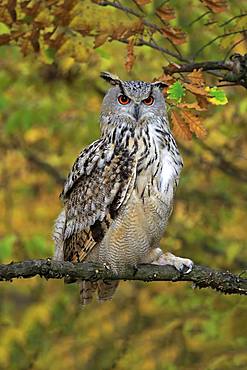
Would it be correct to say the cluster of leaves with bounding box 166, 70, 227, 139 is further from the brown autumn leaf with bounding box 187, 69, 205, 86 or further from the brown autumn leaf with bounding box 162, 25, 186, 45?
the brown autumn leaf with bounding box 162, 25, 186, 45

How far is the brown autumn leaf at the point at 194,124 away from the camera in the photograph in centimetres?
411

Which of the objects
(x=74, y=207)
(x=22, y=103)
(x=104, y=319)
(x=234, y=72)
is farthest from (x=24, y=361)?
(x=234, y=72)

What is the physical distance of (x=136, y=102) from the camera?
4.84 m

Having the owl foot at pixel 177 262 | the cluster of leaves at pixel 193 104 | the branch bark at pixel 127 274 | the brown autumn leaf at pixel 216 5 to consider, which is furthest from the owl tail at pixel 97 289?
the brown autumn leaf at pixel 216 5

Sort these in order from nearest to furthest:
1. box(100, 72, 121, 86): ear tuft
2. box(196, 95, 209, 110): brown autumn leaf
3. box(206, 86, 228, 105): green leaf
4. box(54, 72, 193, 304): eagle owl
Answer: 1. box(206, 86, 228, 105): green leaf
2. box(196, 95, 209, 110): brown autumn leaf
3. box(54, 72, 193, 304): eagle owl
4. box(100, 72, 121, 86): ear tuft

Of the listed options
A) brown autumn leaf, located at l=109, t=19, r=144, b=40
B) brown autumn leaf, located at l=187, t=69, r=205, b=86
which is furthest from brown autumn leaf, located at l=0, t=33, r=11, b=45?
brown autumn leaf, located at l=187, t=69, r=205, b=86

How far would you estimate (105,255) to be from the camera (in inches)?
189

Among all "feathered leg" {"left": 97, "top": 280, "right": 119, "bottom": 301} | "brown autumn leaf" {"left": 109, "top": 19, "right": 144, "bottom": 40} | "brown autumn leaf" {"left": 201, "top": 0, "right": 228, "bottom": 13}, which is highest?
"brown autumn leaf" {"left": 201, "top": 0, "right": 228, "bottom": 13}

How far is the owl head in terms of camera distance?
4828 millimetres

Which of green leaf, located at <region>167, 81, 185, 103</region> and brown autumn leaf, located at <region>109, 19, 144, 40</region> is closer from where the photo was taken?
green leaf, located at <region>167, 81, 185, 103</region>

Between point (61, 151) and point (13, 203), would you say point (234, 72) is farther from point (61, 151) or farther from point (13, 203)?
point (13, 203)

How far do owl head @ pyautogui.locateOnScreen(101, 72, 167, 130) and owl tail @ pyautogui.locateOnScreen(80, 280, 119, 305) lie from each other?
95cm

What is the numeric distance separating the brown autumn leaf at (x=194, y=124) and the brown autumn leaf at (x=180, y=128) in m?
0.02

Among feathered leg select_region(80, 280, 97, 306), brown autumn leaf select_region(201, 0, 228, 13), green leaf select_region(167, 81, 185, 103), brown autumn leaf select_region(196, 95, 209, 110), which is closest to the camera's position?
green leaf select_region(167, 81, 185, 103)
